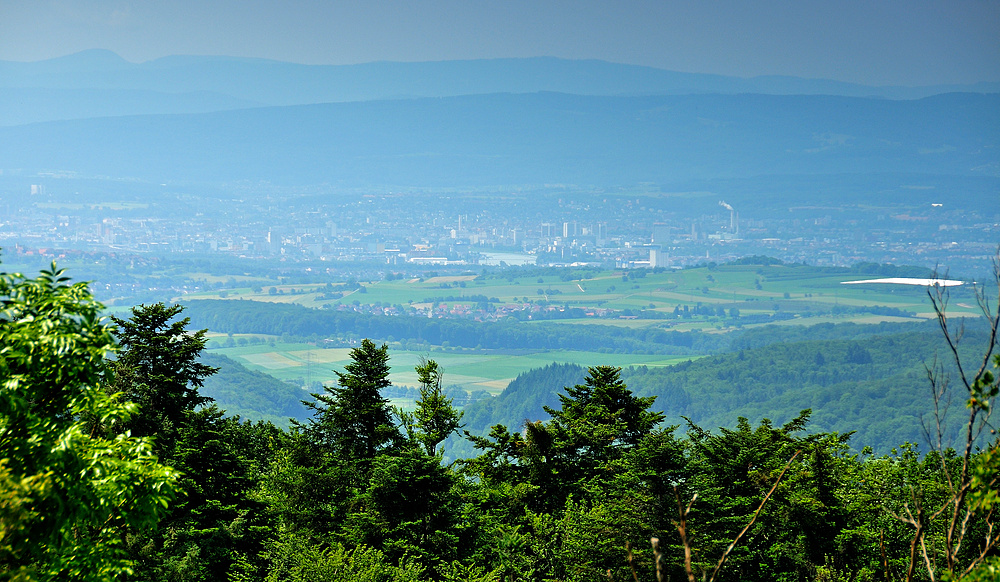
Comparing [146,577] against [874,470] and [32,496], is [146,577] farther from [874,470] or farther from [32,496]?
[874,470]

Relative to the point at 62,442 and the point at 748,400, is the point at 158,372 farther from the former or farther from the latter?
the point at 748,400

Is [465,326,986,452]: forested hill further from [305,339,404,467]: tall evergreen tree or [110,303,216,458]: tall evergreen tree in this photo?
[110,303,216,458]: tall evergreen tree

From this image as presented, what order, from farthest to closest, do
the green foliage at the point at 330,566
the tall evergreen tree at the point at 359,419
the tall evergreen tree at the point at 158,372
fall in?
1. the tall evergreen tree at the point at 359,419
2. the tall evergreen tree at the point at 158,372
3. the green foliage at the point at 330,566

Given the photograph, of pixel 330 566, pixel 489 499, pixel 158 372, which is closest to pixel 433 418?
pixel 489 499

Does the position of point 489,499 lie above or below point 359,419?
below

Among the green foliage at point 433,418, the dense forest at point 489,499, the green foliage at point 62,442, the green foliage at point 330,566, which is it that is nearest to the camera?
the green foliage at point 62,442

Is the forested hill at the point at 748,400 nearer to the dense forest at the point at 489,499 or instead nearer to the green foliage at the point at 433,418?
the dense forest at the point at 489,499

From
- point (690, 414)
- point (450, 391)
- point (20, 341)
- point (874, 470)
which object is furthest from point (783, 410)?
point (20, 341)

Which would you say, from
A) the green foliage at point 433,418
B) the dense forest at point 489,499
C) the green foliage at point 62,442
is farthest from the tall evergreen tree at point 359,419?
the green foliage at point 62,442
